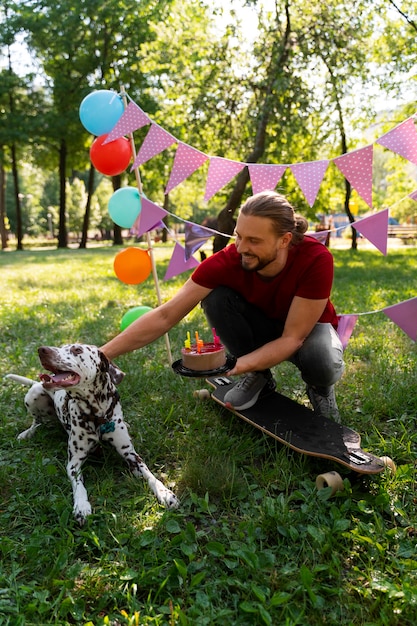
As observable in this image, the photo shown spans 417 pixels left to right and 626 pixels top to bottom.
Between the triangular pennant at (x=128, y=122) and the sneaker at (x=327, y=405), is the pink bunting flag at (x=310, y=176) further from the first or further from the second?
the sneaker at (x=327, y=405)

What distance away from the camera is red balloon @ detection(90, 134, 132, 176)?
4.07m

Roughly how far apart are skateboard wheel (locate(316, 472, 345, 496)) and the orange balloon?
2401mm

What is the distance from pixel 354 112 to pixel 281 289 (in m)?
17.7

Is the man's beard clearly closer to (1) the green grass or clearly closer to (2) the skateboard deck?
(2) the skateboard deck

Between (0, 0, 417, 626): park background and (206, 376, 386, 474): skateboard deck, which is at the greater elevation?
(206, 376, 386, 474): skateboard deck

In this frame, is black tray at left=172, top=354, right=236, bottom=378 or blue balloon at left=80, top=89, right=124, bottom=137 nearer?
black tray at left=172, top=354, right=236, bottom=378

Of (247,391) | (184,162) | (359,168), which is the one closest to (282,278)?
(247,391)

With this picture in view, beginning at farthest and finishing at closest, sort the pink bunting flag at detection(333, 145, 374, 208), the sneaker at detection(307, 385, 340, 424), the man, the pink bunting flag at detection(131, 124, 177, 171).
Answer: the pink bunting flag at detection(131, 124, 177, 171), the pink bunting flag at detection(333, 145, 374, 208), the sneaker at detection(307, 385, 340, 424), the man

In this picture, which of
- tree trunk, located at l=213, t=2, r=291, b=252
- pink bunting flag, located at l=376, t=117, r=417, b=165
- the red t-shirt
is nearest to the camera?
the red t-shirt

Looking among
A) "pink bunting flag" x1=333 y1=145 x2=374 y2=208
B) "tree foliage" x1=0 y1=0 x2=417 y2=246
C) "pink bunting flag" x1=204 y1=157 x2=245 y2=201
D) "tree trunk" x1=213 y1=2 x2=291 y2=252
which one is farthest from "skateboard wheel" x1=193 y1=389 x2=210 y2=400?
"tree trunk" x1=213 y1=2 x2=291 y2=252

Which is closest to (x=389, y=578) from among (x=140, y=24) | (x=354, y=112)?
(x=354, y=112)

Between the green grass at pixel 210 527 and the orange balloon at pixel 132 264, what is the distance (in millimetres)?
983

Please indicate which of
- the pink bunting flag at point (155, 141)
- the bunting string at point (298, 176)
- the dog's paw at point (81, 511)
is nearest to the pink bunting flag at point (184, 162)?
the bunting string at point (298, 176)

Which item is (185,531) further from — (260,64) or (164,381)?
(260,64)
